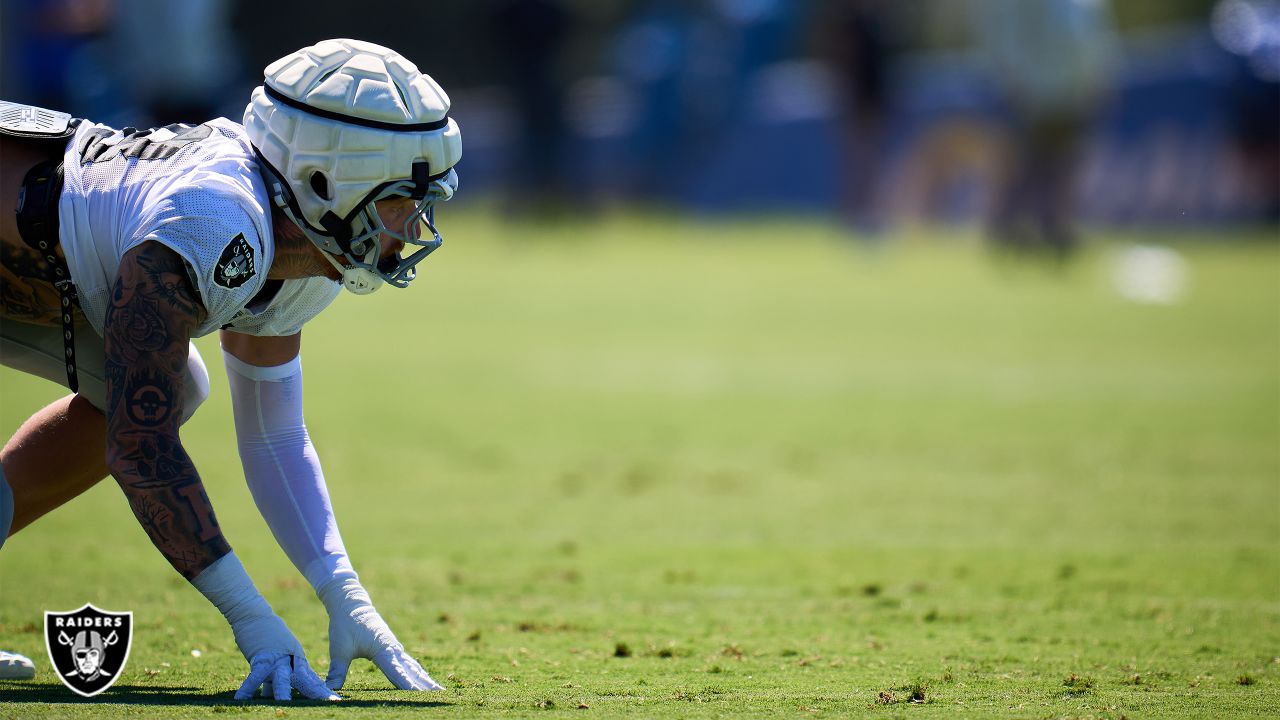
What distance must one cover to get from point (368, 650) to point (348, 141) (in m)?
1.43

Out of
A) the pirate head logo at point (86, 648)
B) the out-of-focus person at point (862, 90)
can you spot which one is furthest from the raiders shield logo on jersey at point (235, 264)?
the out-of-focus person at point (862, 90)

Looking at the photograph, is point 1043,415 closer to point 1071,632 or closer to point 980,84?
point 1071,632

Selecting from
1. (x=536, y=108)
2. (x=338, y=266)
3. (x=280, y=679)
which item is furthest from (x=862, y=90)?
(x=280, y=679)

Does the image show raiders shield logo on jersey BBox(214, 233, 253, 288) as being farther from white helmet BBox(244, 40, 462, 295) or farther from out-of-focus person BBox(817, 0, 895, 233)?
out-of-focus person BBox(817, 0, 895, 233)

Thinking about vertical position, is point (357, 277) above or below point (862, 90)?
below

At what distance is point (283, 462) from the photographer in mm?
4922

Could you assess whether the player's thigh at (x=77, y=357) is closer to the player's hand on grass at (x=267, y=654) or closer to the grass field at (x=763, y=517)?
the player's hand on grass at (x=267, y=654)

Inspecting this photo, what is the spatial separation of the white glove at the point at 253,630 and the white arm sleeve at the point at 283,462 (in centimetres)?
53

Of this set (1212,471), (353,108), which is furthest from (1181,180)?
(353,108)

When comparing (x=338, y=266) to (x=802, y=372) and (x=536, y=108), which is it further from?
(x=536, y=108)

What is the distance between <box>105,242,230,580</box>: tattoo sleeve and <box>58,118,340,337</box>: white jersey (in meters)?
0.07

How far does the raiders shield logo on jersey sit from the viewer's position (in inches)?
163

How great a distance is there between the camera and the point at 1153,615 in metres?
5.85

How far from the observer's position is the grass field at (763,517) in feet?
15.8
